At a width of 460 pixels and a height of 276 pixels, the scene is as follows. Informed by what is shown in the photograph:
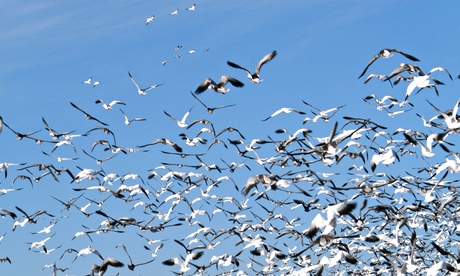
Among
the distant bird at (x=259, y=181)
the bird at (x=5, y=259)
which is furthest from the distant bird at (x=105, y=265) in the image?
the bird at (x=5, y=259)

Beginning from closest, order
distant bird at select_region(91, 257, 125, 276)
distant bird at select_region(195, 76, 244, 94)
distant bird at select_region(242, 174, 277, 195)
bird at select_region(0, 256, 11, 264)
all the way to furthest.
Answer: distant bird at select_region(242, 174, 277, 195) → distant bird at select_region(195, 76, 244, 94) → distant bird at select_region(91, 257, 125, 276) → bird at select_region(0, 256, 11, 264)

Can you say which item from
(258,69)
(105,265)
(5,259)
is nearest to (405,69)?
(258,69)

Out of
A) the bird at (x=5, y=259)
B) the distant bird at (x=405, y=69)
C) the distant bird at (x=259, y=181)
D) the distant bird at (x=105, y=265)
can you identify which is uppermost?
the distant bird at (x=405, y=69)

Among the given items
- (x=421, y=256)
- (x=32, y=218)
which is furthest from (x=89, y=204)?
(x=421, y=256)

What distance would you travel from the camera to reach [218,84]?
59.7 ft

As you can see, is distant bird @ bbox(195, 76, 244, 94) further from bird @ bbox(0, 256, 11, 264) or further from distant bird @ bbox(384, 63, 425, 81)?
bird @ bbox(0, 256, 11, 264)

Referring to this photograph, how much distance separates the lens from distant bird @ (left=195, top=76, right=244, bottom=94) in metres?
17.8

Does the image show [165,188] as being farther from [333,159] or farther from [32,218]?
[333,159]

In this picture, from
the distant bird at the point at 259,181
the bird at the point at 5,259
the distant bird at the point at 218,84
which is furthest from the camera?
the bird at the point at 5,259

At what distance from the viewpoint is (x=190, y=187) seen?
26.3 metres

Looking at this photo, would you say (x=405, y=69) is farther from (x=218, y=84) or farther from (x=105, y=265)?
(x=105, y=265)

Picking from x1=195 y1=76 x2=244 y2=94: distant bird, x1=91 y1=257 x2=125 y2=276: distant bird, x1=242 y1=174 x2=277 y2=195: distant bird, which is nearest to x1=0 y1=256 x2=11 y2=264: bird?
x1=91 y1=257 x2=125 y2=276: distant bird

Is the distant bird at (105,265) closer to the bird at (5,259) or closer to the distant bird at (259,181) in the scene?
the distant bird at (259,181)

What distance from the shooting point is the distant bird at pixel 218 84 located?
17831mm
